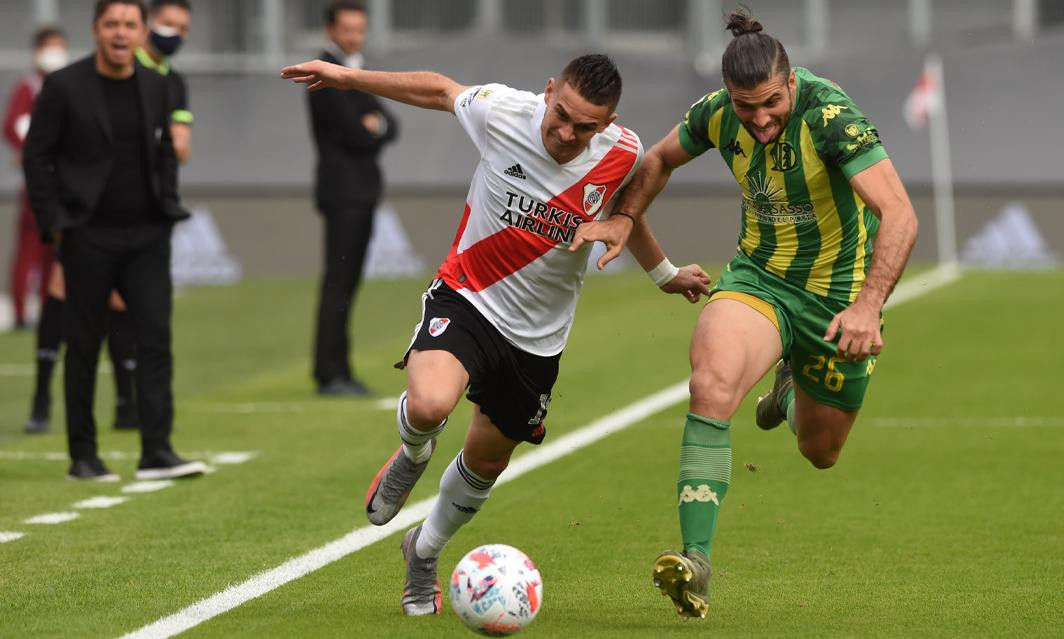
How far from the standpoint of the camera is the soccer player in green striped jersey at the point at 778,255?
20.5ft

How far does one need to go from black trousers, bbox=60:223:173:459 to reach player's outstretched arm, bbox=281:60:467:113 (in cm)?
285

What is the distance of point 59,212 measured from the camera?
371 inches

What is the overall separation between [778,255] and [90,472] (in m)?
4.23

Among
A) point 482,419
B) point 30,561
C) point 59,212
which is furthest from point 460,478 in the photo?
point 59,212

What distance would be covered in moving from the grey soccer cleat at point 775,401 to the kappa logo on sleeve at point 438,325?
207cm

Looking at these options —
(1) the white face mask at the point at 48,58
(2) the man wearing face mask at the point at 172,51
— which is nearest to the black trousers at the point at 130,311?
(2) the man wearing face mask at the point at 172,51

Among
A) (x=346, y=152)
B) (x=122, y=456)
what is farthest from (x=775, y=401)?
(x=346, y=152)

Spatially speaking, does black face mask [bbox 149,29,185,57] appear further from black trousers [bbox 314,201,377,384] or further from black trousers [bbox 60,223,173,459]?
black trousers [bbox 314,201,377,384]

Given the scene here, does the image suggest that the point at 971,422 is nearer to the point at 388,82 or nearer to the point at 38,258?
the point at 388,82

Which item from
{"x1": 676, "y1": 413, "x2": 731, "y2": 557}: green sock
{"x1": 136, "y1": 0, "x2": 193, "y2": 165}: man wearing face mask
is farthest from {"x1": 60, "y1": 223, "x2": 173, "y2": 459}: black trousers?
{"x1": 676, "y1": 413, "x2": 731, "y2": 557}: green sock

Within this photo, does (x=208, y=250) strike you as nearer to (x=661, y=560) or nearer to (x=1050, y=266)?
(x=1050, y=266)

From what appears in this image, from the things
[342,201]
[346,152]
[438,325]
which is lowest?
[342,201]

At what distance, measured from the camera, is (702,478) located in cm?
628

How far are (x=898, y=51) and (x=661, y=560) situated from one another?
23093mm
